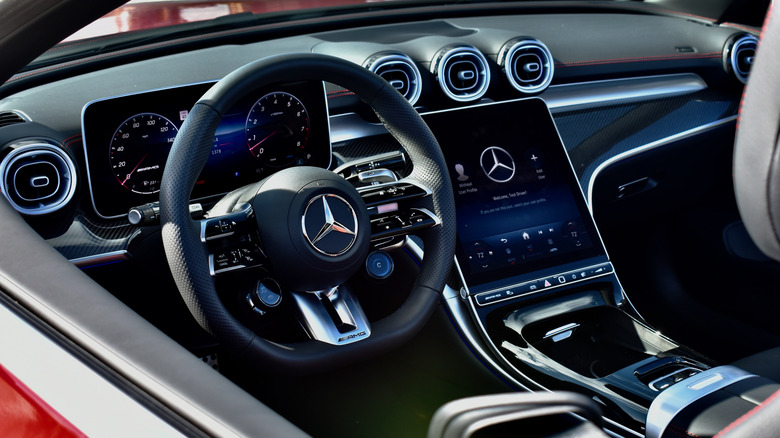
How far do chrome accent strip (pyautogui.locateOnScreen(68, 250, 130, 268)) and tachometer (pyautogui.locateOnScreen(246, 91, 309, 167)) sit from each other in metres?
0.38

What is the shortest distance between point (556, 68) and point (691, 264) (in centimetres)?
99

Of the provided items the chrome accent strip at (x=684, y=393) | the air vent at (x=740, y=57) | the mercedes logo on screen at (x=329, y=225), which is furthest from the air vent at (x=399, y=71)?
the air vent at (x=740, y=57)

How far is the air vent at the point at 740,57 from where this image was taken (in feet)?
8.56

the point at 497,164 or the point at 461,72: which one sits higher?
the point at 461,72

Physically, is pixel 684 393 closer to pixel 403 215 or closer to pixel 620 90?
pixel 403 215

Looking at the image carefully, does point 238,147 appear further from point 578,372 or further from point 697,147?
point 697,147

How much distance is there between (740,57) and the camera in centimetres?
262

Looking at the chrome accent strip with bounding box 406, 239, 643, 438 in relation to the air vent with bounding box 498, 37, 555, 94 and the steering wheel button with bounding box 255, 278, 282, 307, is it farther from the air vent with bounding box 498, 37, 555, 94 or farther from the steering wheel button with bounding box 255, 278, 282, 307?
the air vent with bounding box 498, 37, 555, 94

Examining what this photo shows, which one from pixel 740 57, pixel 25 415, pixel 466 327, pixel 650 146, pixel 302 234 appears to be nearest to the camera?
pixel 25 415

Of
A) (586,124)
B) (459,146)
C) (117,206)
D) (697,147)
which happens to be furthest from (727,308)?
(117,206)

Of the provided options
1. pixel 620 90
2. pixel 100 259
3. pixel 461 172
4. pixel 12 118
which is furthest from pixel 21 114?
pixel 620 90

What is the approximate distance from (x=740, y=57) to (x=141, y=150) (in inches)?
81.7

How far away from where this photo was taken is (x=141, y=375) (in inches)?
33.4

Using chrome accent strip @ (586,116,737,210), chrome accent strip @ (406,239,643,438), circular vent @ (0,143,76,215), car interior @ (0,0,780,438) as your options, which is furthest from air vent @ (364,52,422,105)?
circular vent @ (0,143,76,215)
